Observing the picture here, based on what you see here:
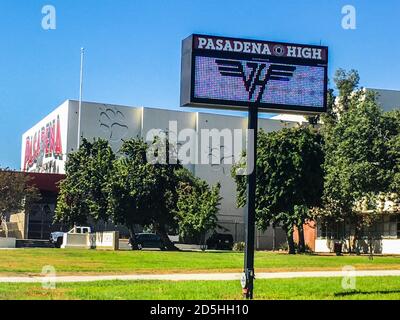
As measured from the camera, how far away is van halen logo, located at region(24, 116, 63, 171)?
7175 centimetres

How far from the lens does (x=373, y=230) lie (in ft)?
171

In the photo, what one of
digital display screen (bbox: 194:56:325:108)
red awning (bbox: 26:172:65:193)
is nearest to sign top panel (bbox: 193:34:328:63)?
digital display screen (bbox: 194:56:325:108)

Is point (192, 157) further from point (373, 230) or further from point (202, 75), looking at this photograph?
point (202, 75)

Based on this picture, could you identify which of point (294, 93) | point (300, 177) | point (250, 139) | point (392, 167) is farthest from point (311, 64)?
point (300, 177)

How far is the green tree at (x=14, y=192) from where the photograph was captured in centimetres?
5781

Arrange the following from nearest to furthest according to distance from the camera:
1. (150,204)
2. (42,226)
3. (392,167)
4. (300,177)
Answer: (392,167)
(300,177)
(150,204)
(42,226)

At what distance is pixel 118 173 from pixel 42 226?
18.4 meters

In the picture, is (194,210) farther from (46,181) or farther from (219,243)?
(46,181)

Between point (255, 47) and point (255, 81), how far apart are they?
78cm

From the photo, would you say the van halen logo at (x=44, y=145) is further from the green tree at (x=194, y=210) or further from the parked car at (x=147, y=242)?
the green tree at (x=194, y=210)

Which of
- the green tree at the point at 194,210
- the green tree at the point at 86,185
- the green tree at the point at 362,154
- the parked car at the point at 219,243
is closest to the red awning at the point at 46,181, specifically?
the green tree at the point at 86,185

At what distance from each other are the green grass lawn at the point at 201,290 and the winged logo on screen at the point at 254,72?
4.63 meters

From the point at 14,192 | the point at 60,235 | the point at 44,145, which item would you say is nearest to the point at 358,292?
the point at 60,235

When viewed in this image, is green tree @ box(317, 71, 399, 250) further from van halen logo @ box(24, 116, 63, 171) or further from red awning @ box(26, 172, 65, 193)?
van halen logo @ box(24, 116, 63, 171)
